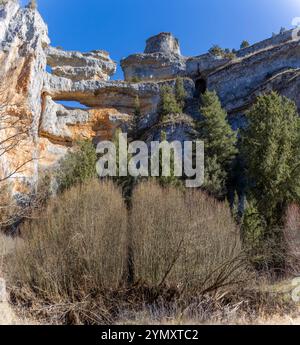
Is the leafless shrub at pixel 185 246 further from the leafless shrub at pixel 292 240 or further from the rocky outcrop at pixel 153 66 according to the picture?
the rocky outcrop at pixel 153 66


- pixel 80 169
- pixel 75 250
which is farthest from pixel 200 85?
pixel 75 250

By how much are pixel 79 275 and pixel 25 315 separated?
1.97 m

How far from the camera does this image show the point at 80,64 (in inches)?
1425

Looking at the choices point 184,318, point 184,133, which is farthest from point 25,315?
point 184,133

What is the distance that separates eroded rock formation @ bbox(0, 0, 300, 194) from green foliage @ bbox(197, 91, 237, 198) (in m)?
2.27

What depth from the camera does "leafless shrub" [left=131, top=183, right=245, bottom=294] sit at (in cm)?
1067

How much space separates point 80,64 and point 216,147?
2258 centimetres

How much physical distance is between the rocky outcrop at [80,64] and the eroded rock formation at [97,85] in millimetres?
94

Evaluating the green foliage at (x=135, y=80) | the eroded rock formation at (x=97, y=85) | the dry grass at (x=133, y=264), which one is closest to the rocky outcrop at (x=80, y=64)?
the eroded rock formation at (x=97, y=85)

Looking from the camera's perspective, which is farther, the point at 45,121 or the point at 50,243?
the point at 45,121

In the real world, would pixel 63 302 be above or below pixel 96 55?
below

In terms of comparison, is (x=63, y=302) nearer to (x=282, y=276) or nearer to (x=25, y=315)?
(x=25, y=315)

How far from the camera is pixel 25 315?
9477 millimetres

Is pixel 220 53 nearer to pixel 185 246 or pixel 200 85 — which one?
pixel 200 85
